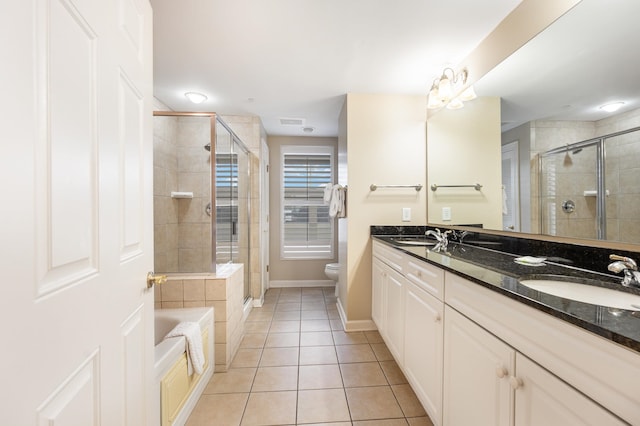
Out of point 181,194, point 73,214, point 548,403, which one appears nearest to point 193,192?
point 181,194

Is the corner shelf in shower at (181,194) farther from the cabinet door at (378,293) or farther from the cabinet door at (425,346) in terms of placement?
the cabinet door at (425,346)

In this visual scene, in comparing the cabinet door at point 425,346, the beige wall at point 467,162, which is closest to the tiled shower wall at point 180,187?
the cabinet door at point 425,346

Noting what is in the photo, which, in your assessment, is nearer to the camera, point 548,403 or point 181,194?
point 548,403

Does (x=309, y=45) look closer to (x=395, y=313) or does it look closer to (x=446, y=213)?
(x=446, y=213)

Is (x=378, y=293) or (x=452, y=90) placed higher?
(x=452, y=90)

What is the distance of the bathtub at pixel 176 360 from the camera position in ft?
4.25

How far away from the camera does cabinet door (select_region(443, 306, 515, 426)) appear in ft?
2.84

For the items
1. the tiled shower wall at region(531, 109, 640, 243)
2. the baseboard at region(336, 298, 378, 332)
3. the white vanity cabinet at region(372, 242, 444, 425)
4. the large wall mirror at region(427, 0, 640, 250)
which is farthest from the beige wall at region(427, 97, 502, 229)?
the baseboard at region(336, 298, 378, 332)

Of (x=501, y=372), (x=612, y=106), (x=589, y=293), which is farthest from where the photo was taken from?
(x=612, y=106)

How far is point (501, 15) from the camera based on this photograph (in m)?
1.55

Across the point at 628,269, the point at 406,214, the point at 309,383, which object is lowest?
the point at 309,383

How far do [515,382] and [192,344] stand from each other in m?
1.59

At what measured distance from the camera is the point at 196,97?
104 inches

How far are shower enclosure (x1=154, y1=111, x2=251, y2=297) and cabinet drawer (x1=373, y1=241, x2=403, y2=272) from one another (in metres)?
1.40
